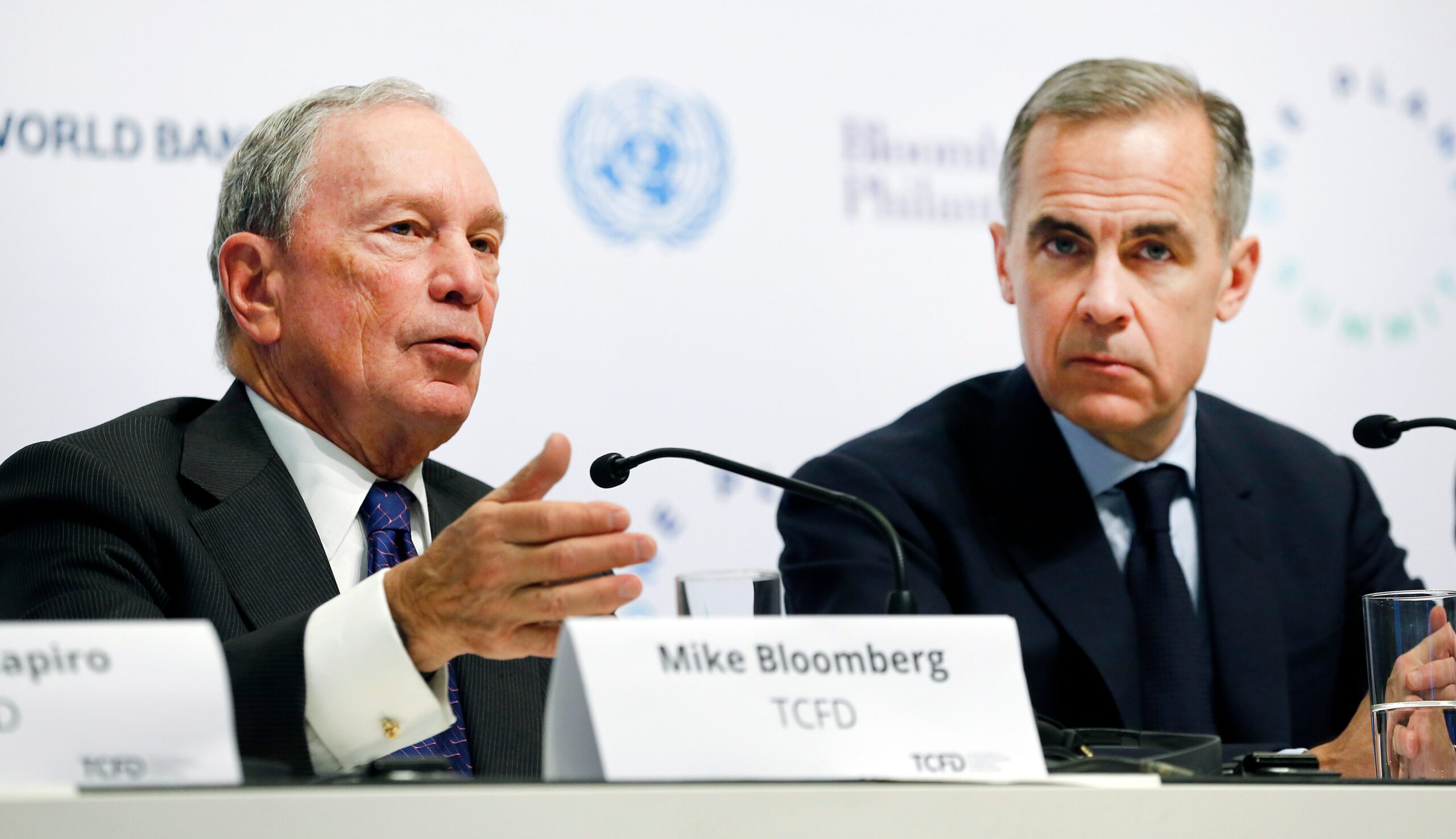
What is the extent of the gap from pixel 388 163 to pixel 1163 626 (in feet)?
4.11

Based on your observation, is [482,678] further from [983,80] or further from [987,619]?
[983,80]

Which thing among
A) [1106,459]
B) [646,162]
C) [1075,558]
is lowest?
[1075,558]

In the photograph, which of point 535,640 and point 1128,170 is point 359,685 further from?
point 1128,170

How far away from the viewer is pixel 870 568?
2.00m

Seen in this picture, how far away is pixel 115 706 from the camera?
810 mm

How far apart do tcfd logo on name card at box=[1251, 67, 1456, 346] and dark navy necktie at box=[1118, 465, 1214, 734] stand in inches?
49.5

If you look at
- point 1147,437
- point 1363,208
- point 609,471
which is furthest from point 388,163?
point 1363,208

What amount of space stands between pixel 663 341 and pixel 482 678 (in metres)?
1.02

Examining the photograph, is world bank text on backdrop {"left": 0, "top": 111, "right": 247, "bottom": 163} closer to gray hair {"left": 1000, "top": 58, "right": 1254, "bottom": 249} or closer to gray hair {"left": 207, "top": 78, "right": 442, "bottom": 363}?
gray hair {"left": 207, "top": 78, "right": 442, "bottom": 363}

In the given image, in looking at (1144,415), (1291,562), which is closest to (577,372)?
(1144,415)

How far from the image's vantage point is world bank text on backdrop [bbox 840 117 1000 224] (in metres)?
2.80

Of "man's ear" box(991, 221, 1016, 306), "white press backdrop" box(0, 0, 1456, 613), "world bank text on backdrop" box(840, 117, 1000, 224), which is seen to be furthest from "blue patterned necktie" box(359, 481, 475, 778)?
"world bank text on backdrop" box(840, 117, 1000, 224)

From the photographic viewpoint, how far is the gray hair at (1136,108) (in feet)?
7.29

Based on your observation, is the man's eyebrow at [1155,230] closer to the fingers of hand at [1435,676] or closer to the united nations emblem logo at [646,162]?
the united nations emblem logo at [646,162]
